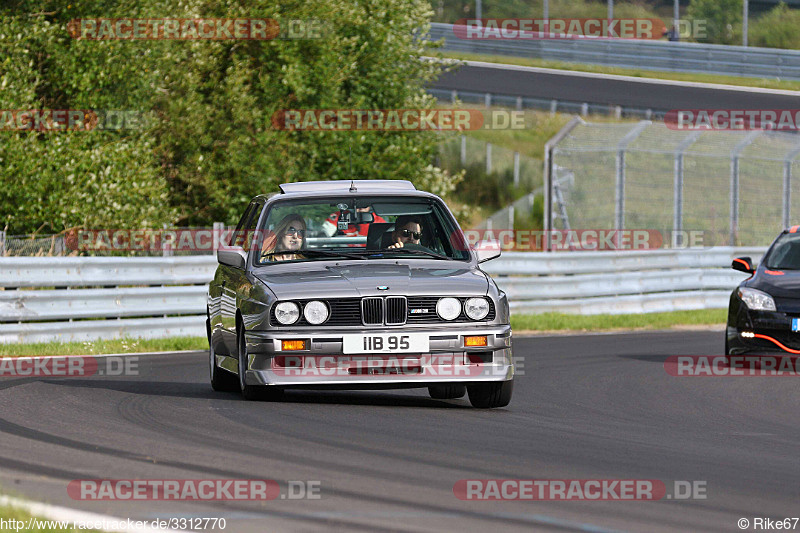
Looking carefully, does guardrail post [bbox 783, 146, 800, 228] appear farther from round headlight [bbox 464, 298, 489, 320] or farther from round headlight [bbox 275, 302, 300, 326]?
round headlight [bbox 275, 302, 300, 326]

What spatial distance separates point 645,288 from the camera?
2403 centimetres

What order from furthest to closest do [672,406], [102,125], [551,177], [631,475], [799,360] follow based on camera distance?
[551,177], [102,125], [799,360], [672,406], [631,475]

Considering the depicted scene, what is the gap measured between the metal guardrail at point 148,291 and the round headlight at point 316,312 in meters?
7.15

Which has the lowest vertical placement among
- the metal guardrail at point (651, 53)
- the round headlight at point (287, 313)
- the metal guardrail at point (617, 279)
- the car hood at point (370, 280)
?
the metal guardrail at point (617, 279)

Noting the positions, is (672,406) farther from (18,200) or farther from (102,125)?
(102,125)

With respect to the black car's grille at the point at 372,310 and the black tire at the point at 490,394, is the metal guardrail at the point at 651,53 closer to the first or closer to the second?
the black tire at the point at 490,394

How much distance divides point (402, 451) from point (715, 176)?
1243 inches

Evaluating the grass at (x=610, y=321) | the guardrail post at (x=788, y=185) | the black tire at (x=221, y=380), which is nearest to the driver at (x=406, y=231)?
the black tire at (x=221, y=380)

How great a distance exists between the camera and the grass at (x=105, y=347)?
50.5ft

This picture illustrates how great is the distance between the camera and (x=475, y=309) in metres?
9.71

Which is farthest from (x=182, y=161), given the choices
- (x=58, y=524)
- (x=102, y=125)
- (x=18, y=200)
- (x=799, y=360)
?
(x=58, y=524)

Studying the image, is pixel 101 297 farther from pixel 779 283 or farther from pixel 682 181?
pixel 682 181

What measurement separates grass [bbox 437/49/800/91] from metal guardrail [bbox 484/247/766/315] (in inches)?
758

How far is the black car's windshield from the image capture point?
15.5 m
